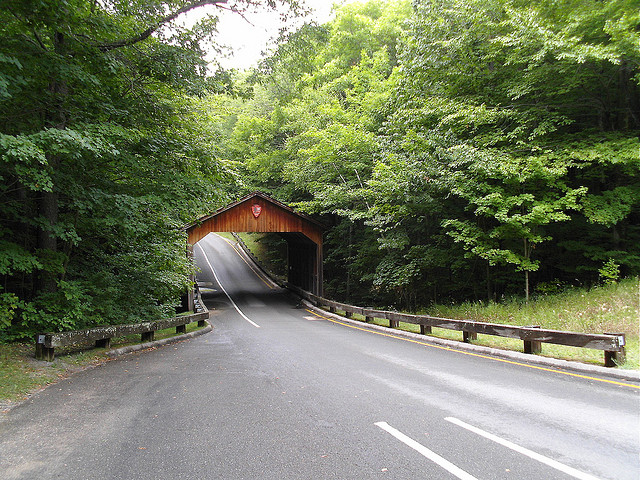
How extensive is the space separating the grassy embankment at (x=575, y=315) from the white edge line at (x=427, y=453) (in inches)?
183

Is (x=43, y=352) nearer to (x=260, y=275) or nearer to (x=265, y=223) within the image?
(x=265, y=223)

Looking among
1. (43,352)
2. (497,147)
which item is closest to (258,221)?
(497,147)

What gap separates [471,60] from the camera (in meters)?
14.8

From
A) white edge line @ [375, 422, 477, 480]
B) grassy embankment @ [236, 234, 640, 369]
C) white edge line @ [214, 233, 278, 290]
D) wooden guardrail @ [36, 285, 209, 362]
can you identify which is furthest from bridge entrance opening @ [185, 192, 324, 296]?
white edge line @ [375, 422, 477, 480]

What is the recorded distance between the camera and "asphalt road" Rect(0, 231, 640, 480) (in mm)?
3439

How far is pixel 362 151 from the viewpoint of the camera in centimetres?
2038

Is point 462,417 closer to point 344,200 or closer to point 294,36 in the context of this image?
point 294,36

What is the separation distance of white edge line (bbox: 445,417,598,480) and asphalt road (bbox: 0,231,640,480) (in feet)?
0.06

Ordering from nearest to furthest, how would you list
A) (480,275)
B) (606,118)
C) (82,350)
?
(82,350) → (606,118) → (480,275)

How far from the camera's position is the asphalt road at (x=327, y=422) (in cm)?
344

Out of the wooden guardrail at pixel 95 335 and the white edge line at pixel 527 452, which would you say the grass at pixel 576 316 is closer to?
the white edge line at pixel 527 452

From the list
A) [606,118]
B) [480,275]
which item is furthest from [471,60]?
[480,275]

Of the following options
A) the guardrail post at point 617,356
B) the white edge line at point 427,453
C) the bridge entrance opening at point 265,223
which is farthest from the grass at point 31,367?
the bridge entrance opening at point 265,223

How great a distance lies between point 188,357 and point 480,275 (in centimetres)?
1329
